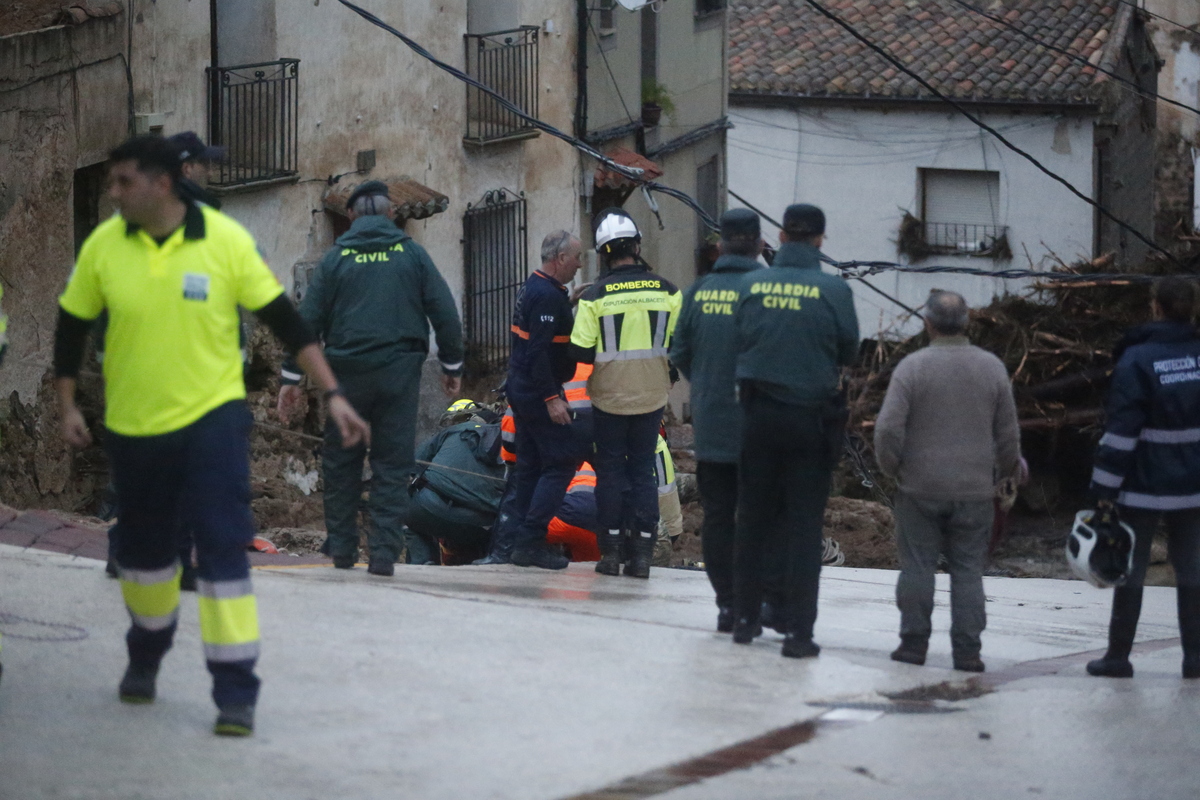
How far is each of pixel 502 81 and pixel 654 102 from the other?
3.61 metres

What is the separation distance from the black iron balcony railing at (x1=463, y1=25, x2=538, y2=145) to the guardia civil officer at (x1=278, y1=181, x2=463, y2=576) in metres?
11.3

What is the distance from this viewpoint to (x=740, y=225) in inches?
283

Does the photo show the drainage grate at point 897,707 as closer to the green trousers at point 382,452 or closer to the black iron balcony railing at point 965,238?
the green trousers at point 382,452

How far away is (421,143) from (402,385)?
36.8 feet

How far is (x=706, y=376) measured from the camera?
7137 mm

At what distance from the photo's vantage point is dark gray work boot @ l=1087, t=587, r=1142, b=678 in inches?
275

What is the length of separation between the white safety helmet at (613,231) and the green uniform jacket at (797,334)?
2249 millimetres

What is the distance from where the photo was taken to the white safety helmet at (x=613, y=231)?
8742 mm

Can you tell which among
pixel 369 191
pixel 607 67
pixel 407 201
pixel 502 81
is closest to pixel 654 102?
pixel 607 67

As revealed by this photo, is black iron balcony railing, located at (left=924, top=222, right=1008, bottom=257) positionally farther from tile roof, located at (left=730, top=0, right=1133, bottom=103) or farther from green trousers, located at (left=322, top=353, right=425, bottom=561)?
green trousers, located at (left=322, top=353, right=425, bottom=561)

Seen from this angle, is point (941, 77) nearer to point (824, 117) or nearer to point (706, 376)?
point (824, 117)

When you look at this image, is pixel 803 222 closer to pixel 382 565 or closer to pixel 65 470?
pixel 382 565

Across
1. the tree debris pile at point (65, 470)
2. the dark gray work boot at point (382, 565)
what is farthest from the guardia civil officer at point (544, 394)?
the tree debris pile at point (65, 470)

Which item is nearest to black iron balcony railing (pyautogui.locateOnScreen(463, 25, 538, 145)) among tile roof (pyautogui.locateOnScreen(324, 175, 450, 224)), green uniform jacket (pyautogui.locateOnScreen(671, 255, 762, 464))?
tile roof (pyautogui.locateOnScreen(324, 175, 450, 224))
